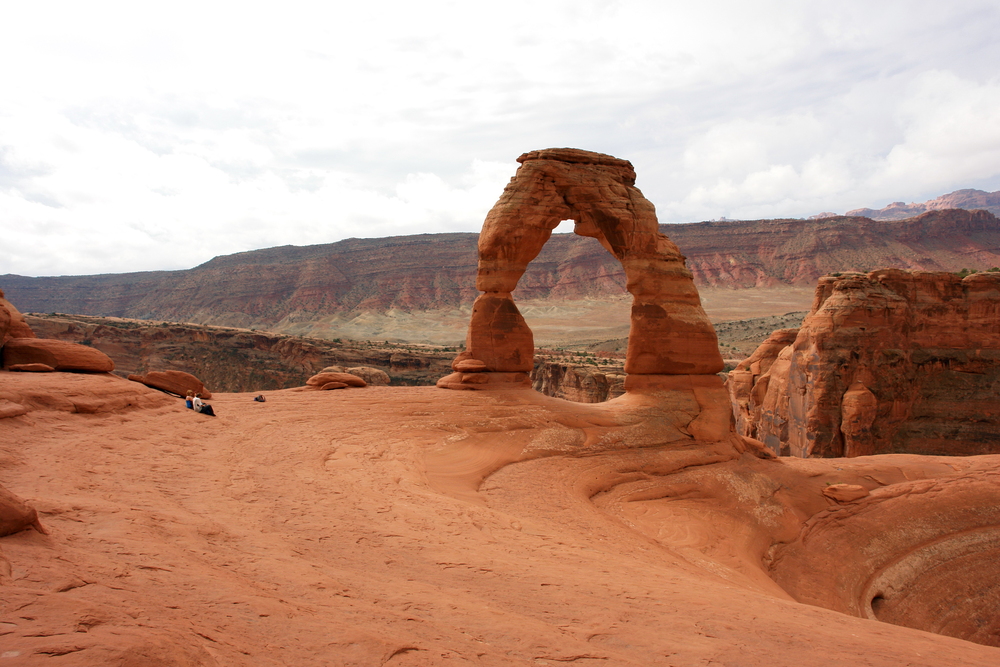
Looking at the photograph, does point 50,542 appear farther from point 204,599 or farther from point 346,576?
point 346,576

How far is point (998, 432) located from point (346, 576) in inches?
1168

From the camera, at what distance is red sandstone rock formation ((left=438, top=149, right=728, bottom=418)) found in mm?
16109

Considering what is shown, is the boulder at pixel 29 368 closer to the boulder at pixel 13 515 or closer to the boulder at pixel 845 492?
the boulder at pixel 13 515

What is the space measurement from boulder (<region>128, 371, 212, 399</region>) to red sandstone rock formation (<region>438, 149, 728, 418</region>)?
663 cm

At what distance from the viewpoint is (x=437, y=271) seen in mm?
119438

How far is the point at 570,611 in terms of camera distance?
5.28m

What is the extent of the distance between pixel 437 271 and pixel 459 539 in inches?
4476

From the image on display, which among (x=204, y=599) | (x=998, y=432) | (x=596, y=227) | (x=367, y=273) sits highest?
(x=367, y=273)

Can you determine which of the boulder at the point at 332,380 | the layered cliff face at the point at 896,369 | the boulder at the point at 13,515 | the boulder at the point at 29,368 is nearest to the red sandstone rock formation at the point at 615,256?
the boulder at the point at 332,380

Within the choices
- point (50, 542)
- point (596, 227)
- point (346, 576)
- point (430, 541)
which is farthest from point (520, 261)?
point (50, 542)

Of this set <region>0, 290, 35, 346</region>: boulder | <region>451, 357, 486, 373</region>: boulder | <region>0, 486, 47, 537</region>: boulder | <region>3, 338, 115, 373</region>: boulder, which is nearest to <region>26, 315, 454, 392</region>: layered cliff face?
<region>0, 290, 35, 346</region>: boulder

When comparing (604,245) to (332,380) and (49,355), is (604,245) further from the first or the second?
(49,355)

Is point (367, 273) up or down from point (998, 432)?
up

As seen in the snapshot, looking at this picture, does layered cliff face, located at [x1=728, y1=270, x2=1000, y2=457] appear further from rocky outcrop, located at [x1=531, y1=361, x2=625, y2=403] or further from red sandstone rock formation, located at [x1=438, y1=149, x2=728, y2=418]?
red sandstone rock formation, located at [x1=438, y1=149, x2=728, y2=418]
